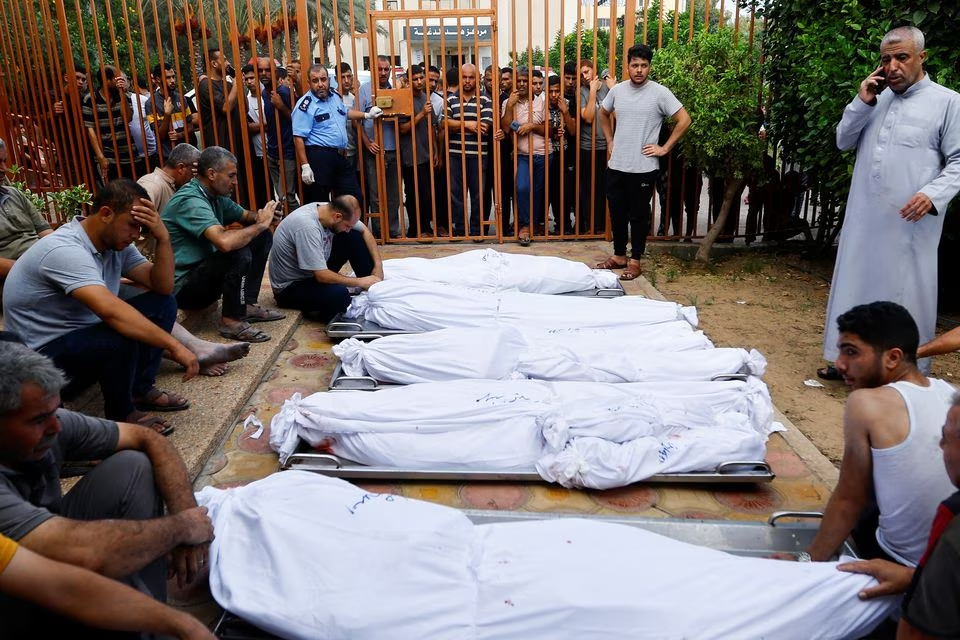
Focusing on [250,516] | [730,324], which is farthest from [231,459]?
[730,324]

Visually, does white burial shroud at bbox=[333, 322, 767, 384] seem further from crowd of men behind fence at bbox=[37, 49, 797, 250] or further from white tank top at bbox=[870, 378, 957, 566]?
crowd of men behind fence at bbox=[37, 49, 797, 250]

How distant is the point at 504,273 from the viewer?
5.32 meters

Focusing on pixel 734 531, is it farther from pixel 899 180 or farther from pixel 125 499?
pixel 899 180

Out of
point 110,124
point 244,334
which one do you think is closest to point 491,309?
point 244,334

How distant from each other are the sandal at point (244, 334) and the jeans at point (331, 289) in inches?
18.8

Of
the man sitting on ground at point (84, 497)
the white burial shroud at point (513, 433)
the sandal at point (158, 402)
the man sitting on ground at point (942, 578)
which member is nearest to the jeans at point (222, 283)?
the sandal at point (158, 402)

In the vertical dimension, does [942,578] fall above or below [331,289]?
above

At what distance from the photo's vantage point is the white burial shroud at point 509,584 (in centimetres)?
201

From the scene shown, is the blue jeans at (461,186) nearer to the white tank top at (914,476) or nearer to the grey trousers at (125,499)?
the grey trousers at (125,499)

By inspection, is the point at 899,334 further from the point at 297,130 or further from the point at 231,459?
the point at 297,130

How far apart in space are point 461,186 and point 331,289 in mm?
2679

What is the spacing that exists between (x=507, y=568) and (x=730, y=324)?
3.74 metres

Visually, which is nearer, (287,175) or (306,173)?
(306,173)

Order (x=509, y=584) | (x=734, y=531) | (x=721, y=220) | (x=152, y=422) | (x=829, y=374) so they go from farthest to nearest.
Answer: (x=721, y=220)
(x=829, y=374)
(x=152, y=422)
(x=734, y=531)
(x=509, y=584)
